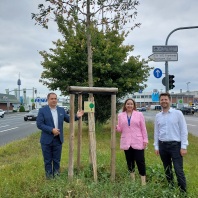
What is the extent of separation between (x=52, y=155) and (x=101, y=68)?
858 cm

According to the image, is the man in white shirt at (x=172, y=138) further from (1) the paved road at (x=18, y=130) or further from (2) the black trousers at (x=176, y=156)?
(1) the paved road at (x=18, y=130)

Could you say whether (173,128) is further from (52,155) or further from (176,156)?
(52,155)

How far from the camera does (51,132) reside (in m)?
5.50

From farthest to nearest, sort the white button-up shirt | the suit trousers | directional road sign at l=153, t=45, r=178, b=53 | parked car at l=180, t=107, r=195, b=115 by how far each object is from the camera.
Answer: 1. parked car at l=180, t=107, r=195, b=115
2. directional road sign at l=153, t=45, r=178, b=53
3. the suit trousers
4. the white button-up shirt

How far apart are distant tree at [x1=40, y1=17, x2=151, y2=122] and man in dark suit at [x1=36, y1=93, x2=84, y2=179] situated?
26.0 ft

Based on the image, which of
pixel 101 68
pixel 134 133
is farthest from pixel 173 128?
pixel 101 68

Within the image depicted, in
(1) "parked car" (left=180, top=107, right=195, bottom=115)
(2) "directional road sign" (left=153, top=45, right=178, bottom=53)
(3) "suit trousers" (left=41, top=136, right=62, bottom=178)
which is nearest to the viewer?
(3) "suit trousers" (left=41, top=136, right=62, bottom=178)

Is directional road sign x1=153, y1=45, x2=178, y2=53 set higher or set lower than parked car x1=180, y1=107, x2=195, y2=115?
higher

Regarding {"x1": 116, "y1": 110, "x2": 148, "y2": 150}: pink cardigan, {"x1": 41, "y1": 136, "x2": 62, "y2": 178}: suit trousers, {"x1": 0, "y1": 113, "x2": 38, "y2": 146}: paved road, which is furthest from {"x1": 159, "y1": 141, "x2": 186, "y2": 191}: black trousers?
{"x1": 0, "y1": 113, "x2": 38, "y2": 146}: paved road

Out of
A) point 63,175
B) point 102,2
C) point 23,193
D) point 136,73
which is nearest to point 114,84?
point 136,73

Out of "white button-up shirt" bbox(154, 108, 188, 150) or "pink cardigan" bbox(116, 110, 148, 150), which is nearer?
"white button-up shirt" bbox(154, 108, 188, 150)

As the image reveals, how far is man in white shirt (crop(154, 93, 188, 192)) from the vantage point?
16.5 ft

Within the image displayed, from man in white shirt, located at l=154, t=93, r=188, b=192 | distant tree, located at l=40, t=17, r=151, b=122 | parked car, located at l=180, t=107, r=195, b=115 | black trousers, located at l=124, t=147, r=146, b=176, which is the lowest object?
parked car, located at l=180, t=107, r=195, b=115

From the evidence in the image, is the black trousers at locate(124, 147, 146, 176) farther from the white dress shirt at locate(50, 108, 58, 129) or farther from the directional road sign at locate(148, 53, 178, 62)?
the directional road sign at locate(148, 53, 178, 62)
